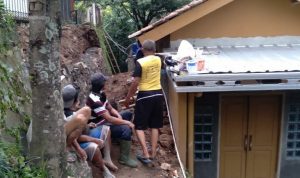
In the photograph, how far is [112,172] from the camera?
5.73 metres

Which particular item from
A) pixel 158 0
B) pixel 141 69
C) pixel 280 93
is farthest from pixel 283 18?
pixel 158 0

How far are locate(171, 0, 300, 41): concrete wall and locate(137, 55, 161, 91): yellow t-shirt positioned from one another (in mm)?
2491

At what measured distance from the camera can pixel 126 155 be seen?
237 inches

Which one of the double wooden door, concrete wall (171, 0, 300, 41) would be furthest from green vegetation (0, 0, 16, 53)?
the double wooden door

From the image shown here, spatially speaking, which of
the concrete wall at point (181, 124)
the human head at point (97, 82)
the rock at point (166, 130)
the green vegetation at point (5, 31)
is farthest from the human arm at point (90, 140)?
the rock at point (166, 130)

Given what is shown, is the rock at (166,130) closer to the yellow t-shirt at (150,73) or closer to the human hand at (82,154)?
the yellow t-shirt at (150,73)

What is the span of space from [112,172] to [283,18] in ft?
17.2

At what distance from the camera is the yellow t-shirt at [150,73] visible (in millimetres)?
6160

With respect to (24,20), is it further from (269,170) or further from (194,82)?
(269,170)

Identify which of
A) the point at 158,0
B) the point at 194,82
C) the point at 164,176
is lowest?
the point at 164,176

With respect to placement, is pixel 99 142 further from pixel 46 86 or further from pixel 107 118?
pixel 46 86

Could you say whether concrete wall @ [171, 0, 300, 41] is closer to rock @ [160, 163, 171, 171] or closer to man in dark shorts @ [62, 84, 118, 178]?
rock @ [160, 163, 171, 171]

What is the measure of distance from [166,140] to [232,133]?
1.65 metres

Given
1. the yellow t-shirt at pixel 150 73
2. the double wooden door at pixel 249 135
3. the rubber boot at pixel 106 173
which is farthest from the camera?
the double wooden door at pixel 249 135
